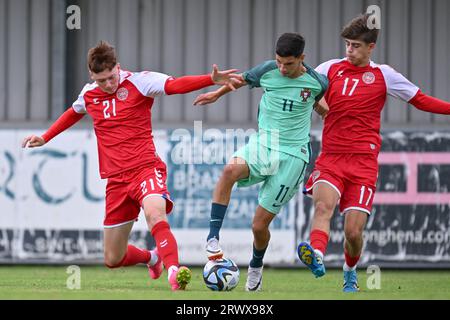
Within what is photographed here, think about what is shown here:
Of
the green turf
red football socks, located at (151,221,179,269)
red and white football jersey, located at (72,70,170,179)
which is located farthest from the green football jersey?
the green turf

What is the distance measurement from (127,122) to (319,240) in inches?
78.6

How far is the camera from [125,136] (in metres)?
10.3

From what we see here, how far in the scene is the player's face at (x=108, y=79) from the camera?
10.1 meters

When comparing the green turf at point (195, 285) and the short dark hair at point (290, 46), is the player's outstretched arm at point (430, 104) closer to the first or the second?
the short dark hair at point (290, 46)

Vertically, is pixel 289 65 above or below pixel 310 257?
above

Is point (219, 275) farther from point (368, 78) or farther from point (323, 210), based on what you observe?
point (368, 78)

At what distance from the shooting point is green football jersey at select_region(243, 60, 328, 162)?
32.8 ft

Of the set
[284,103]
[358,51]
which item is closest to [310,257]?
[284,103]

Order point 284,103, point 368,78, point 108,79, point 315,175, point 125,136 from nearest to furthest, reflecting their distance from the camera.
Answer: point 284,103 → point 108,79 → point 125,136 → point 315,175 → point 368,78

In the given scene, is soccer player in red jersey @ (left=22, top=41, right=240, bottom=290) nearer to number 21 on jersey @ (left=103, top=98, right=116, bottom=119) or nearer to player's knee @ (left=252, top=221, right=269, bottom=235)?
number 21 on jersey @ (left=103, top=98, right=116, bottom=119)

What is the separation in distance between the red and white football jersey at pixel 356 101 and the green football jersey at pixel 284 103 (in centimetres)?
41

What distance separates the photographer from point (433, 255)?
14.9m

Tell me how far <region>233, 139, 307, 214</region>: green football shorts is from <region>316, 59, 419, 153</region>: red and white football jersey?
1.82 ft

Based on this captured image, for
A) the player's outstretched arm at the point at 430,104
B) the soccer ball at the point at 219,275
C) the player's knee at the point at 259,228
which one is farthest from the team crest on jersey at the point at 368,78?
the soccer ball at the point at 219,275
